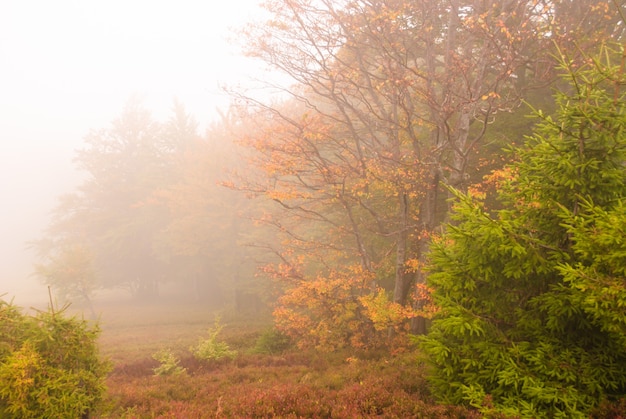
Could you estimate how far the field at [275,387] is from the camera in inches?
220

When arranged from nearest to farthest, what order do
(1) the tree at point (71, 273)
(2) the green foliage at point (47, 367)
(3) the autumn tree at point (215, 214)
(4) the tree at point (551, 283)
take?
1. (4) the tree at point (551, 283)
2. (2) the green foliage at point (47, 367)
3. (3) the autumn tree at point (215, 214)
4. (1) the tree at point (71, 273)

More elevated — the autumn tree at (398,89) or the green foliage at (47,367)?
the autumn tree at (398,89)

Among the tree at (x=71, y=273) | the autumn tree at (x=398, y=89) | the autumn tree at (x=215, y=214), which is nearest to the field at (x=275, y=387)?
the autumn tree at (x=398, y=89)

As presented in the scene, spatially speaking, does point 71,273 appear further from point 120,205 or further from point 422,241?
point 422,241

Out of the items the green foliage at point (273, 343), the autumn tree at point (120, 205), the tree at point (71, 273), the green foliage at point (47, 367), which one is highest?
the autumn tree at point (120, 205)

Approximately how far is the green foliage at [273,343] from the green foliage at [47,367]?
7.43 m

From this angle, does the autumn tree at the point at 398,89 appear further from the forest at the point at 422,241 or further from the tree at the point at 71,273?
the tree at the point at 71,273

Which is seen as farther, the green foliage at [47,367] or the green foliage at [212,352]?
the green foliage at [212,352]

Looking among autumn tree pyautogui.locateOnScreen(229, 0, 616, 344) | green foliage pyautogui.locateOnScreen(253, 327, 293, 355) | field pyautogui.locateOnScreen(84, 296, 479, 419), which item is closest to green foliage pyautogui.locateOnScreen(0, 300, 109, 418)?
field pyautogui.locateOnScreen(84, 296, 479, 419)

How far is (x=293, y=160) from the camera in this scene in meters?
11.9

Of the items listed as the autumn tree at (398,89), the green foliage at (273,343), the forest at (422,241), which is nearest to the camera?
the forest at (422,241)

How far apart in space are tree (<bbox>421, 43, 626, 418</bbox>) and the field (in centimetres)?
77

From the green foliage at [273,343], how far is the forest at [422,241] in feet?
0.27

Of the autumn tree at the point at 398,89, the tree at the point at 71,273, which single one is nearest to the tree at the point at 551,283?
the autumn tree at the point at 398,89
